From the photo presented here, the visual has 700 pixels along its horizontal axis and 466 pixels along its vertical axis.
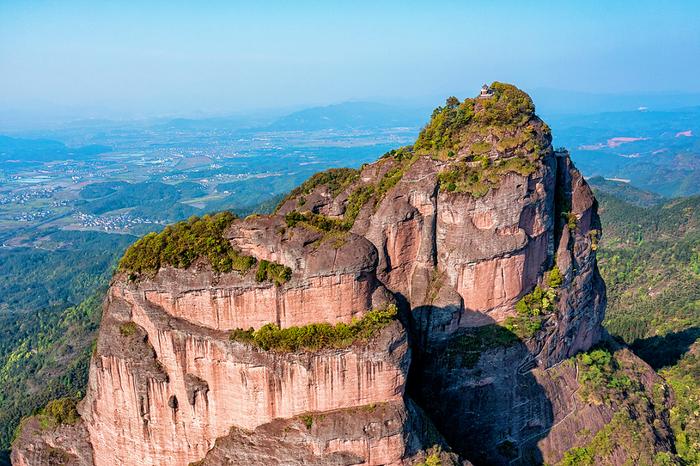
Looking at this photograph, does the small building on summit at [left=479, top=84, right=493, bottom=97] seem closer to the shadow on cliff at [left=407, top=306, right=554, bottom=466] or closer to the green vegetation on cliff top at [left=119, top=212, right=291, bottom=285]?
the shadow on cliff at [left=407, top=306, right=554, bottom=466]

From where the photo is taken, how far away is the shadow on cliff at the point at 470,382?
28.2 m

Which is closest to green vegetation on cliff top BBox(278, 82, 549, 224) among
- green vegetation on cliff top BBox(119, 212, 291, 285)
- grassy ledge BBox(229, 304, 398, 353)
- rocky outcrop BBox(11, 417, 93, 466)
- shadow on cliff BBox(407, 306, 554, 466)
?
green vegetation on cliff top BBox(119, 212, 291, 285)

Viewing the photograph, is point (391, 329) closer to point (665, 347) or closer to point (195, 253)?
point (195, 253)

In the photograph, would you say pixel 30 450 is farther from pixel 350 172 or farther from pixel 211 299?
pixel 350 172

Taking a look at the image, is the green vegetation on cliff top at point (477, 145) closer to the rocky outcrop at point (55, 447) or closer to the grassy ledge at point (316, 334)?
the grassy ledge at point (316, 334)

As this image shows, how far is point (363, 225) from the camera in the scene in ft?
90.5

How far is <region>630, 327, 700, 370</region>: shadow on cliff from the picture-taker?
42031 mm

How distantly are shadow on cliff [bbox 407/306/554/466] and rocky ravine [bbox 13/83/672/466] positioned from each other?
78mm

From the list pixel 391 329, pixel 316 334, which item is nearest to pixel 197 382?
pixel 316 334

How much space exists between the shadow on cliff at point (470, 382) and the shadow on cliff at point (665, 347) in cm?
1865

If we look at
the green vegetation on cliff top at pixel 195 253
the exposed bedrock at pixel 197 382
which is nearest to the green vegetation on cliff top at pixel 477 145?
the green vegetation on cliff top at pixel 195 253

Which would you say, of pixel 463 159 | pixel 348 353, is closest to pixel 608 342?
pixel 463 159

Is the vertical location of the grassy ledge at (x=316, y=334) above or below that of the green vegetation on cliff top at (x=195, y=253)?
below

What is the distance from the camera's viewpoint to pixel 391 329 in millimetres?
22953
